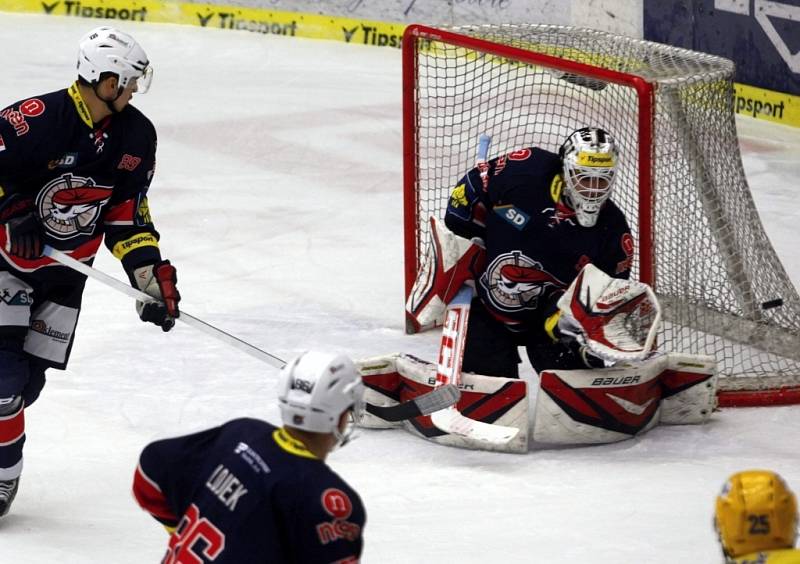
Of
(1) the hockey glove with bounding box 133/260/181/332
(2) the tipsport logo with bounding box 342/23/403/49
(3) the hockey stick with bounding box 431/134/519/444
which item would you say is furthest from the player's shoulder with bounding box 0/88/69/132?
(2) the tipsport logo with bounding box 342/23/403/49

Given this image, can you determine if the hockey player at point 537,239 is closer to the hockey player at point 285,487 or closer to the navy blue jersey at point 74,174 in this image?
the navy blue jersey at point 74,174

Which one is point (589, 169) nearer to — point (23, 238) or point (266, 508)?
point (23, 238)

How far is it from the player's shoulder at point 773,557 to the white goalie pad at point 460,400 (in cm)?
241

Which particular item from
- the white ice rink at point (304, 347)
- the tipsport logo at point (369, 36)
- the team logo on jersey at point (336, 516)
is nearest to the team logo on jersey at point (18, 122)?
the white ice rink at point (304, 347)

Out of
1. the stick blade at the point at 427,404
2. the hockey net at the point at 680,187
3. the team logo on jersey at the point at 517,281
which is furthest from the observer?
the hockey net at the point at 680,187

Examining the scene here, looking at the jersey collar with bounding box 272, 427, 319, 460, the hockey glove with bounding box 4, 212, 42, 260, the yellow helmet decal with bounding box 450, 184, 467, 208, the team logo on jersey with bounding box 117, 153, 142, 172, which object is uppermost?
the jersey collar with bounding box 272, 427, 319, 460

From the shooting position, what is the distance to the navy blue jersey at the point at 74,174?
3.99 metres

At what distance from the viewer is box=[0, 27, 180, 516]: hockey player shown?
13.1 ft

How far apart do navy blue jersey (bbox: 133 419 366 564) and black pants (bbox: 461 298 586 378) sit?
2.32 metres

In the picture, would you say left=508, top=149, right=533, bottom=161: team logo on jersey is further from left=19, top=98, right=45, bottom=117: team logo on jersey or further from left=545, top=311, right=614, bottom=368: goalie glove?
left=19, top=98, right=45, bottom=117: team logo on jersey

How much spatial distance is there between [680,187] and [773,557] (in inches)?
123

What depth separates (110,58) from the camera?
13.1 ft

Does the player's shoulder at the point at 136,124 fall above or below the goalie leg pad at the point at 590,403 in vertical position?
above

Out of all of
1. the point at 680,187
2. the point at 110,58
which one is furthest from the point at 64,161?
the point at 680,187
